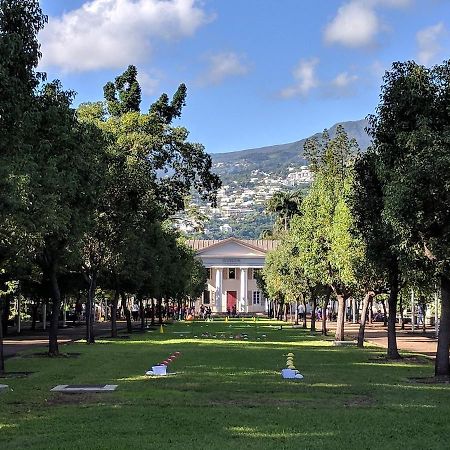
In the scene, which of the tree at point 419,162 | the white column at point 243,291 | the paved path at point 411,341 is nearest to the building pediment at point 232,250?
the white column at point 243,291

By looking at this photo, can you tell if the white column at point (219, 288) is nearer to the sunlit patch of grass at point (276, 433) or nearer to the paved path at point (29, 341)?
the paved path at point (29, 341)

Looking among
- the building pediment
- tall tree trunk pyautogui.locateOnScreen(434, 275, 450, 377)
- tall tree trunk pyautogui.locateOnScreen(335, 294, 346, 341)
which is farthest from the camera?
the building pediment

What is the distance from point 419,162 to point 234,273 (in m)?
116

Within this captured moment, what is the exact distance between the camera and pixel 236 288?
133250mm

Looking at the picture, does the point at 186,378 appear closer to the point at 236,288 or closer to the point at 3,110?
the point at 3,110

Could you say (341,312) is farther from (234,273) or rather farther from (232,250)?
(234,273)

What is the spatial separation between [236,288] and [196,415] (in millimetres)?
120715

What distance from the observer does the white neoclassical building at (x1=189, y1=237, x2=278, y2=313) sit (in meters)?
127

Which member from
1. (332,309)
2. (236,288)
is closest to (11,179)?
(332,309)

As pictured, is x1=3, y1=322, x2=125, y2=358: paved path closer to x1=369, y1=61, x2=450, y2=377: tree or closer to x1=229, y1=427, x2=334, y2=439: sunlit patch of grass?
x1=369, y1=61, x2=450, y2=377: tree

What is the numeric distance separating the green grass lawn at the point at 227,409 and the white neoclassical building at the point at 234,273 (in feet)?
331

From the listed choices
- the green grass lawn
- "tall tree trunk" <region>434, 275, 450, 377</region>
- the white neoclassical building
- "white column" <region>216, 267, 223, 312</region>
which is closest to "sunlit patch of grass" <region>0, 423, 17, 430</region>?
the green grass lawn

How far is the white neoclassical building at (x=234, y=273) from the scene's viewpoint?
12669 centimetres

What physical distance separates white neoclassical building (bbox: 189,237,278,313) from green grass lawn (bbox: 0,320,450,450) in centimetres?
10086
